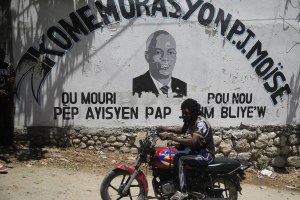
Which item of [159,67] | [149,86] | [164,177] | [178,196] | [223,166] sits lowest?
[178,196]

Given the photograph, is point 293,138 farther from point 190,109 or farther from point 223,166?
point 190,109

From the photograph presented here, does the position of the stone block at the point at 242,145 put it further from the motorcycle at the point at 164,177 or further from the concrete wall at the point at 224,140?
the motorcycle at the point at 164,177

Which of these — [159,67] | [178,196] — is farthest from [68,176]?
[159,67]

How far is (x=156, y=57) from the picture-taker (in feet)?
25.8

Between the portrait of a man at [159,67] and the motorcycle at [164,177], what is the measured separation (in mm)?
2472

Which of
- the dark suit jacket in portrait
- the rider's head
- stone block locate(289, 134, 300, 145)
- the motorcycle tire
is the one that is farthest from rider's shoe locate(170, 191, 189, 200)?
stone block locate(289, 134, 300, 145)

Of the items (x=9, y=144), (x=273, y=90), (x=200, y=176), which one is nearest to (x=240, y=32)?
(x=273, y=90)

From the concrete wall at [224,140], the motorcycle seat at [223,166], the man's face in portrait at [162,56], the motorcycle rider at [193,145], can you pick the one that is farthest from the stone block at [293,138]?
the motorcycle rider at [193,145]

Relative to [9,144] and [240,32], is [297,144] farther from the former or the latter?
[9,144]

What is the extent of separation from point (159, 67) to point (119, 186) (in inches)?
124

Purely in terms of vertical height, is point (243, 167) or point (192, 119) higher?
point (192, 119)

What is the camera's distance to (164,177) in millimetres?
5379

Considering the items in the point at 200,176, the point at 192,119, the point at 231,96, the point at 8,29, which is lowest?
the point at 200,176

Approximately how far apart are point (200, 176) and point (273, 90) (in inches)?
139
